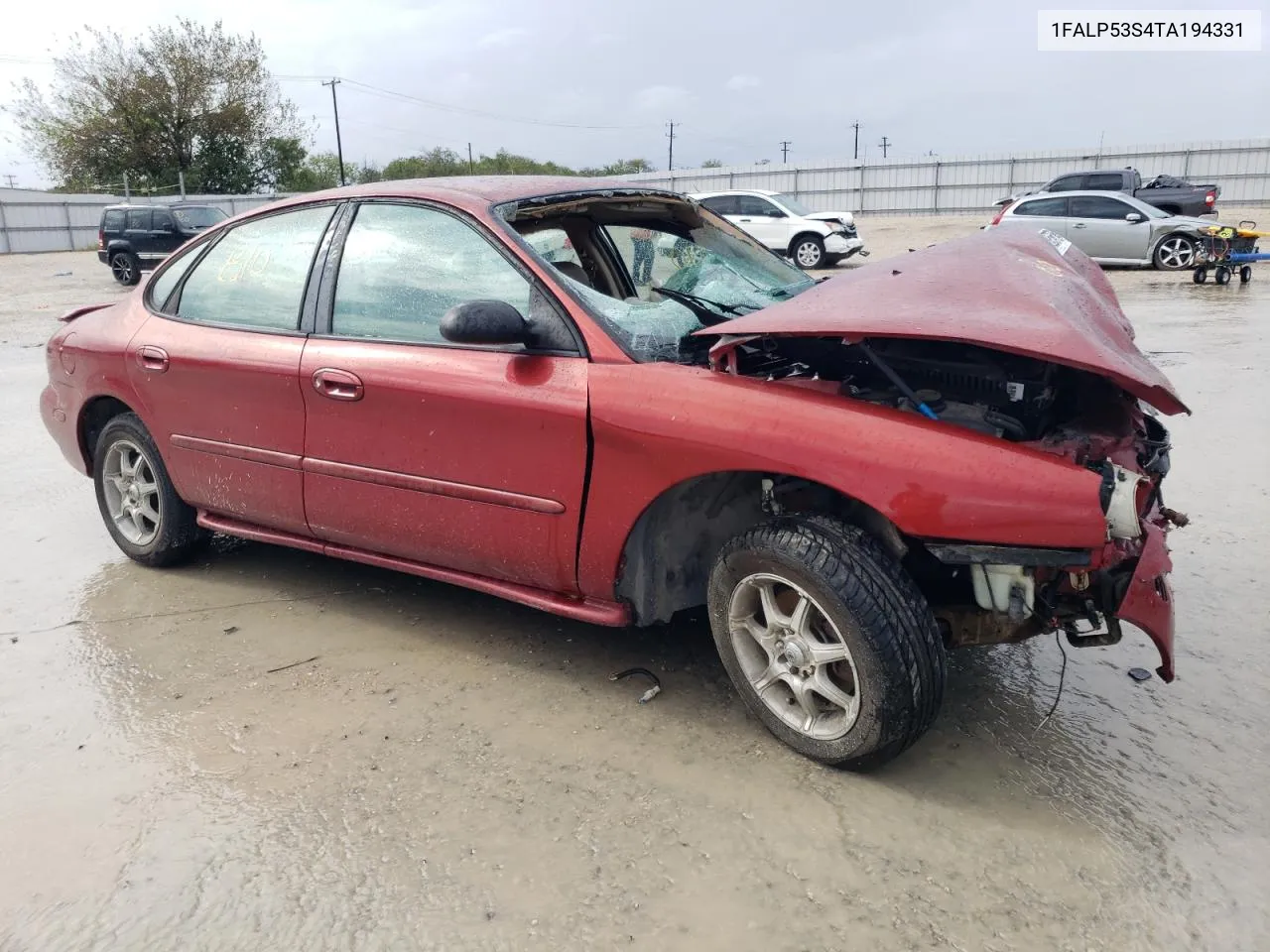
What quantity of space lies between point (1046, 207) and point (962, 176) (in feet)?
59.2

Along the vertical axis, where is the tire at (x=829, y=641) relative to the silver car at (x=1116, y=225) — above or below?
below

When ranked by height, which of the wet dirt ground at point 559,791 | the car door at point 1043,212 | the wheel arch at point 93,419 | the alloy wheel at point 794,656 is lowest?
the wet dirt ground at point 559,791

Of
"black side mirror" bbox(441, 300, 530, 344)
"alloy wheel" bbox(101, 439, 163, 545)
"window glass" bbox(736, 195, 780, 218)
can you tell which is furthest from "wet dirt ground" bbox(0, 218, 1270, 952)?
"window glass" bbox(736, 195, 780, 218)

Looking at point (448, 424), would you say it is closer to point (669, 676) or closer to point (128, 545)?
point (669, 676)

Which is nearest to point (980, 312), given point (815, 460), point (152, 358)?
point (815, 460)

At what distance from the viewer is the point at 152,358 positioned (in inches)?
161

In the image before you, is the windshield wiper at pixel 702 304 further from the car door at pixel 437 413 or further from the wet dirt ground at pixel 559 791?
the wet dirt ground at pixel 559 791

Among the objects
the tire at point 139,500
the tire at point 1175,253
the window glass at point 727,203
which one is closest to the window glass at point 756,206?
the window glass at point 727,203

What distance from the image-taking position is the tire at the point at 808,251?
20625 millimetres

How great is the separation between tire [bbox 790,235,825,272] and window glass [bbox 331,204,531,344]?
17.8 metres

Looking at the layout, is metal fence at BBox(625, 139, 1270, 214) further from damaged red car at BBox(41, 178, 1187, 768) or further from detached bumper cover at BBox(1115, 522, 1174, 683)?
detached bumper cover at BBox(1115, 522, 1174, 683)

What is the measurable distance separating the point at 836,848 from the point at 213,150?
50474 millimetres

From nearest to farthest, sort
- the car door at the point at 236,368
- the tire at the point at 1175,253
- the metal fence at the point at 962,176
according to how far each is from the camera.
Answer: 1. the car door at the point at 236,368
2. the tire at the point at 1175,253
3. the metal fence at the point at 962,176

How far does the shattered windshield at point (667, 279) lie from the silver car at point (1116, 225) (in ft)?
48.6
